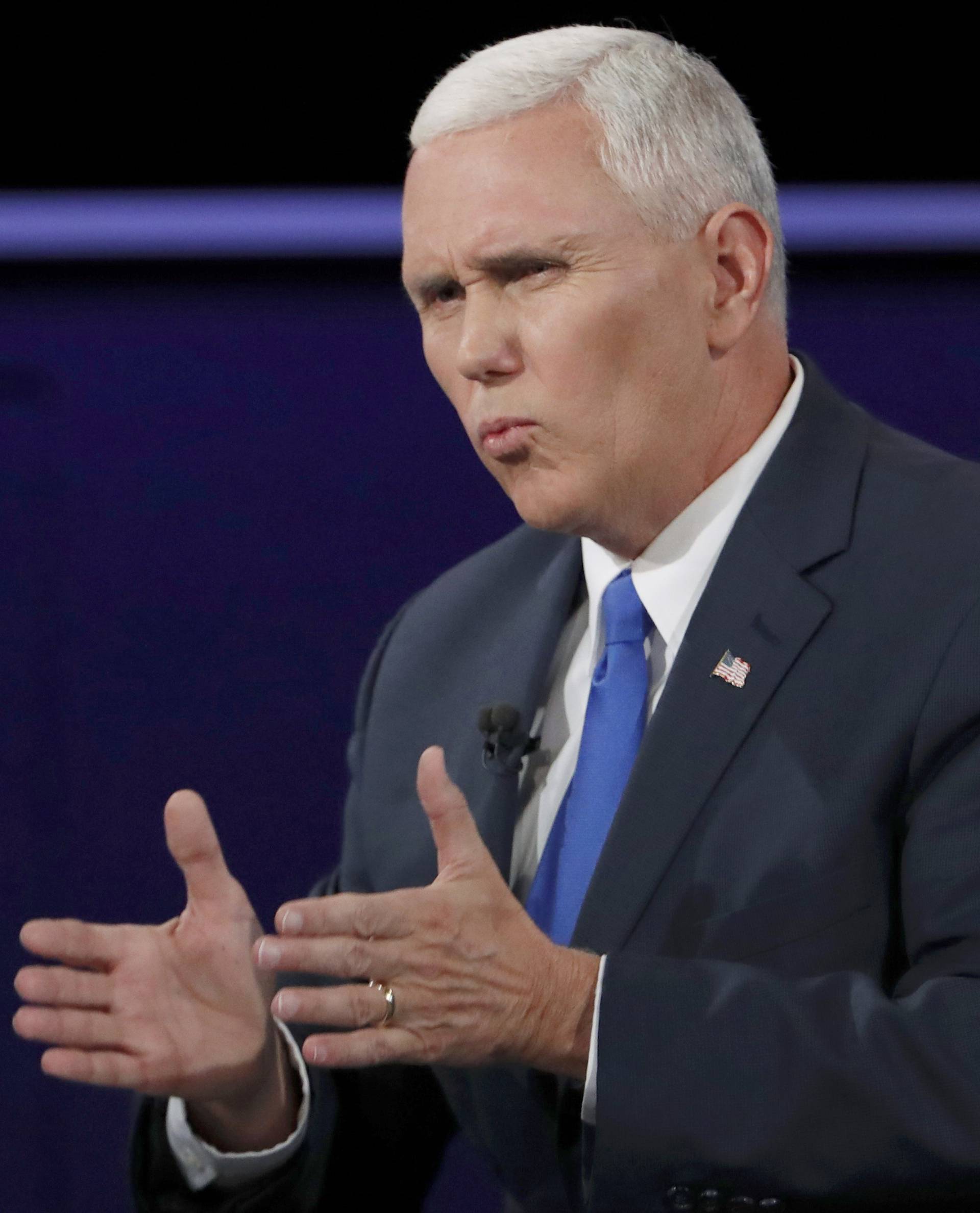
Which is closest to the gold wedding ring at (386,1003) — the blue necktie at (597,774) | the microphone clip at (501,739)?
the blue necktie at (597,774)

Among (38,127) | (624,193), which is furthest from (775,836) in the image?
(38,127)

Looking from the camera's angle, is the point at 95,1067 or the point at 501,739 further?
the point at 501,739

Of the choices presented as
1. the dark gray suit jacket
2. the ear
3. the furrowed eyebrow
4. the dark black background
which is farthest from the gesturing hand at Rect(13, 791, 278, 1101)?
the dark black background

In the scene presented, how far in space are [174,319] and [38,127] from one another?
0.36m

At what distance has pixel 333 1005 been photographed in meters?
1.21

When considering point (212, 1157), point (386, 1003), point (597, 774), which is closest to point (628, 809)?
point (597, 774)

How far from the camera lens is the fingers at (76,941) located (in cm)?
131

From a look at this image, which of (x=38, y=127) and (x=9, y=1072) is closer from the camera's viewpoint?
(x=38, y=127)

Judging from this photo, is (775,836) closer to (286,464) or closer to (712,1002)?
(712,1002)

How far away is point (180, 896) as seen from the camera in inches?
99.7

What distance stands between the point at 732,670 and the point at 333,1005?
0.51m

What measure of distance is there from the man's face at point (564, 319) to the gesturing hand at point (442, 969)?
0.41m

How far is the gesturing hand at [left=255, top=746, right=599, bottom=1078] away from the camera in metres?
1.21

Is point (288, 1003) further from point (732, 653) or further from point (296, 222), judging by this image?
point (296, 222)
